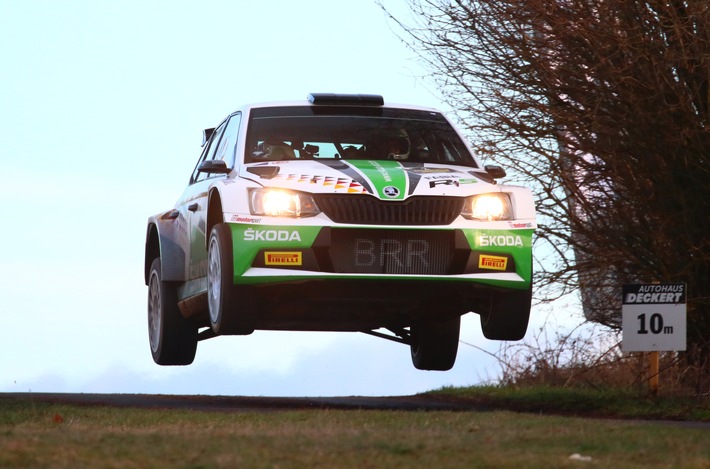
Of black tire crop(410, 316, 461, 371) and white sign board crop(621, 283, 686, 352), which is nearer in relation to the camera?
white sign board crop(621, 283, 686, 352)

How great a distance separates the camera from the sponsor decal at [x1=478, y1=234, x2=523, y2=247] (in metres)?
10.6

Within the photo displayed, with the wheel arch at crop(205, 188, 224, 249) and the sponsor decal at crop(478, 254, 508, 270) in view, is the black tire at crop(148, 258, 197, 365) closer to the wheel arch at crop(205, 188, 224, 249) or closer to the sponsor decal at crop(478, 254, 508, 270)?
the wheel arch at crop(205, 188, 224, 249)

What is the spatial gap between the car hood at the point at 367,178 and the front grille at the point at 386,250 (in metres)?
0.32

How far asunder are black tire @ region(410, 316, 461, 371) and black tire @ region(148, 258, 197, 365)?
2363 millimetres

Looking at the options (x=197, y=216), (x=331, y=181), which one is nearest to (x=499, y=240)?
(x=331, y=181)

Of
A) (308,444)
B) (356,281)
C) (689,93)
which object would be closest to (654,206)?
(689,93)

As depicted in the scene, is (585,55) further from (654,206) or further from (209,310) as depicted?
(209,310)

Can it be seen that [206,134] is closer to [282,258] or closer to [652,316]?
[282,258]

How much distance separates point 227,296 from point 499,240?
231 centimetres

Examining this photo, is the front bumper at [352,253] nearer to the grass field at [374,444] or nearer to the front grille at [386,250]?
the front grille at [386,250]

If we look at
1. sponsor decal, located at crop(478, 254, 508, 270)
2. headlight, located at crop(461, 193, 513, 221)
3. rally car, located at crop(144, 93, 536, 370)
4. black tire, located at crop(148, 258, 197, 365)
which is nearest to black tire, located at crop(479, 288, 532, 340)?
rally car, located at crop(144, 93, 536, 370)

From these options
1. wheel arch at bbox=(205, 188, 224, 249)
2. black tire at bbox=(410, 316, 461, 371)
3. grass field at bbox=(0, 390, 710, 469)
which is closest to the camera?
grass field at bbox=(0, 390, 710, 469)

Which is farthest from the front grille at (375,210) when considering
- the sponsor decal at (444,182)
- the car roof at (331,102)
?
the car roof at (331,102)

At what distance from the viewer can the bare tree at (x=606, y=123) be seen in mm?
15656
